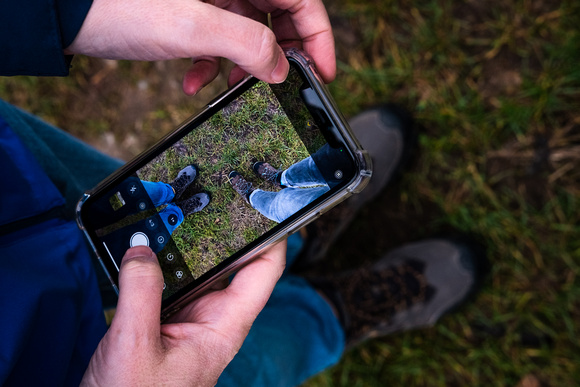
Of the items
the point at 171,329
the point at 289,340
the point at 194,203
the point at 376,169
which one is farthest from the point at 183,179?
the point at 376,169

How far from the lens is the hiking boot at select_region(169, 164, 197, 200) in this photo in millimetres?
1026

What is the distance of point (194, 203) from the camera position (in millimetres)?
1021

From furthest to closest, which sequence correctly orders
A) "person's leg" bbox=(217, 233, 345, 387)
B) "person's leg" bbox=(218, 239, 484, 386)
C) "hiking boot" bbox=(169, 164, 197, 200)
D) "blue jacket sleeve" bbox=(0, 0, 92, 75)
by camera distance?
"person's leg" bbox=(218, 239, 484, 386)
"person's leg" bbox=(217, 233, 345, 387)
"hiking boot" bbox=(169, 164, 197, 200)
"blue jacket sleeve" bbox=(0, 0, 92, 75)

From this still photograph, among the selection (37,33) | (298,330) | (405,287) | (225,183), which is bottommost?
(405,287)

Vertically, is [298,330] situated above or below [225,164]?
below

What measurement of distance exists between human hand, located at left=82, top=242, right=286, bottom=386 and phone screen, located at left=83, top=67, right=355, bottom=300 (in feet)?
0.27

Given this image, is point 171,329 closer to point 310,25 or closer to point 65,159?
point 65,159

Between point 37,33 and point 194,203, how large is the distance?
47 cm

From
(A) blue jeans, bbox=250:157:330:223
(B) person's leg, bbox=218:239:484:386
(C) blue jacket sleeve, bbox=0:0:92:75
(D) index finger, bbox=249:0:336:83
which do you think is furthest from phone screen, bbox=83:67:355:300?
(B) person's leg, bbox=218:239:484:386

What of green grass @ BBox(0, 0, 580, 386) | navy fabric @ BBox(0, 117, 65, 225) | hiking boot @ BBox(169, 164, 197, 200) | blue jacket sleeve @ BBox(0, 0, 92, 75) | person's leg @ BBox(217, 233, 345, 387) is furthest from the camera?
green grass @ BBox(0, 0, 580, 386)

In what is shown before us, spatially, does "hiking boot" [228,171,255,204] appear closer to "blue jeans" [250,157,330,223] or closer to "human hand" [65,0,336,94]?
"blue jeans" [250,157,330,223]

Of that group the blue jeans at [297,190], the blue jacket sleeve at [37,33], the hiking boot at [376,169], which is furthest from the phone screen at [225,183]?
the hiking boot at [376,169]

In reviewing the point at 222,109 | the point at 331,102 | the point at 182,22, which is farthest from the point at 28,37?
the point at 331,102

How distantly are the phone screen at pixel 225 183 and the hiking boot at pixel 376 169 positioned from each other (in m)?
0.75
